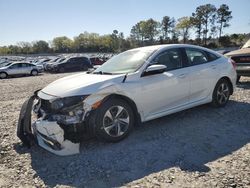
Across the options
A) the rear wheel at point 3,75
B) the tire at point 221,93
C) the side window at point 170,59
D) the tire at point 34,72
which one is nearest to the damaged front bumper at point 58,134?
the side window at point 170,59

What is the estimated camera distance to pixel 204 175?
341 cm

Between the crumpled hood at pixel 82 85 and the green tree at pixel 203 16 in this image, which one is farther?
the green tree at pixel 203 16

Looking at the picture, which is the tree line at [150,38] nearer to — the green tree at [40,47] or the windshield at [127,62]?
the green tree at [40,47]

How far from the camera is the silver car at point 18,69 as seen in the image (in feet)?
75.2

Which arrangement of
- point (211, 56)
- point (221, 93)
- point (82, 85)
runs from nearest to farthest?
point (82, 85), point (211, 56), point (221, 93)

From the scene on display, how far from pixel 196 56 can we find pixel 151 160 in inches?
115

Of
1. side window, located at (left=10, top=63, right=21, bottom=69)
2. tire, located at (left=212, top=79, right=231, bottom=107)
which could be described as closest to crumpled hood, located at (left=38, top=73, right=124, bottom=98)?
tire, located at (left=212, top=79, right=231, bottom=107)

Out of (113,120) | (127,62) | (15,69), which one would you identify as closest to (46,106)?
(113,120)

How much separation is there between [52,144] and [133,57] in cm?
229

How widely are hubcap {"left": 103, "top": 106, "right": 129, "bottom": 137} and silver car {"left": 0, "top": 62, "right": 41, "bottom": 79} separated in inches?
824

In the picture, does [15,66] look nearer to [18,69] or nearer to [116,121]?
[18,69]

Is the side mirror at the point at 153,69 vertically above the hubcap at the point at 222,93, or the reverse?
the side mirror at the point at 153,69

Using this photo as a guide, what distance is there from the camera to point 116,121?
446 centimetres

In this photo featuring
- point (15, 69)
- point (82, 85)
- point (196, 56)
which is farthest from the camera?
point (15, 69)
